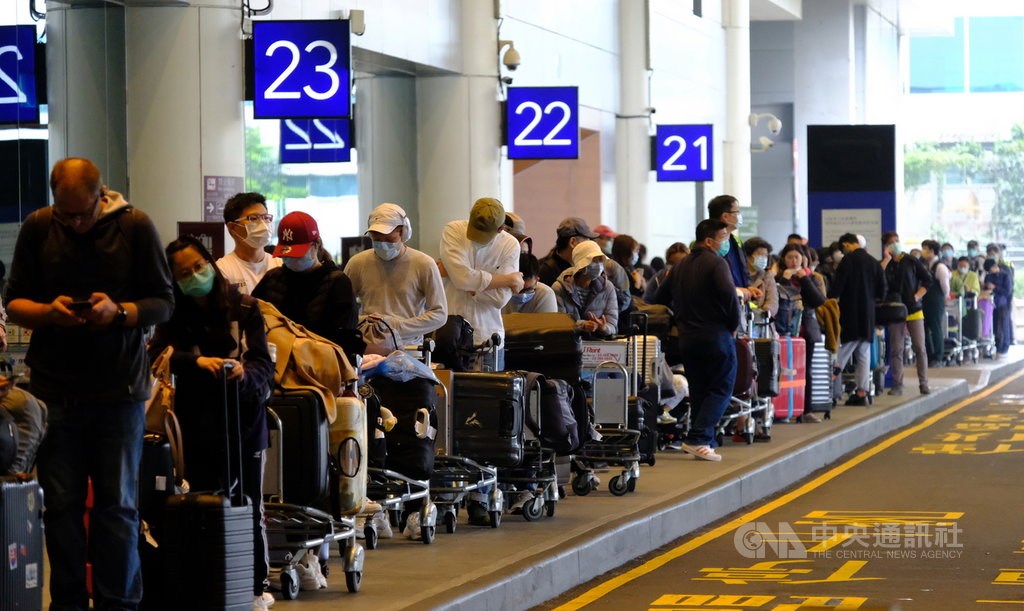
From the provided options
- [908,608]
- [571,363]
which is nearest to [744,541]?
[571,363]

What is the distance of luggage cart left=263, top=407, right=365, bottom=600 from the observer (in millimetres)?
7945

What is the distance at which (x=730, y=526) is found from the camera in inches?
472

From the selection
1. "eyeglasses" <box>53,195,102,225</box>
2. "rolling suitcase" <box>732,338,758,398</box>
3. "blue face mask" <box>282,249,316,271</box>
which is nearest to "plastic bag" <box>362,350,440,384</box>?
"blue face mask" <box>282,249,316,271</box>

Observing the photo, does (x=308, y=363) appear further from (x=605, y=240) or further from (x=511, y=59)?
(x=511, y=59)

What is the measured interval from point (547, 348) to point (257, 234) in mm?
3155

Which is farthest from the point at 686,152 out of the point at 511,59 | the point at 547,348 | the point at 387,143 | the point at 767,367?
the point at 547,348

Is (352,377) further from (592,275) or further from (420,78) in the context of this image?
(420,78)

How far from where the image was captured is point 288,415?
7957 mm

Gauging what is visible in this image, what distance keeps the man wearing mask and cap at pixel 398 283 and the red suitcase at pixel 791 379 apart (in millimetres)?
8509

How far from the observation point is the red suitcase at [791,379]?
1806 centimetres

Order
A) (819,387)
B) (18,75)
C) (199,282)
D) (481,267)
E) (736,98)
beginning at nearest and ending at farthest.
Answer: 1. (199,282)
2. (481,267)
3. (18,75)
4. (819,387)
5. (736,98)

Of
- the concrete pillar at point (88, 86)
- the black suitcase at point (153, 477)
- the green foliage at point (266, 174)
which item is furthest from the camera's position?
the green foliage at point (266, 174)

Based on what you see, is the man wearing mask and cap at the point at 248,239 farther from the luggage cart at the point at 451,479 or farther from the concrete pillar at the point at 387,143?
the concrete pillar at the point at 387,143

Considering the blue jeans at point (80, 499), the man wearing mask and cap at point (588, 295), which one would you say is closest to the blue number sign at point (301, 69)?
the man wearing mask and cap at point (588, 295)
